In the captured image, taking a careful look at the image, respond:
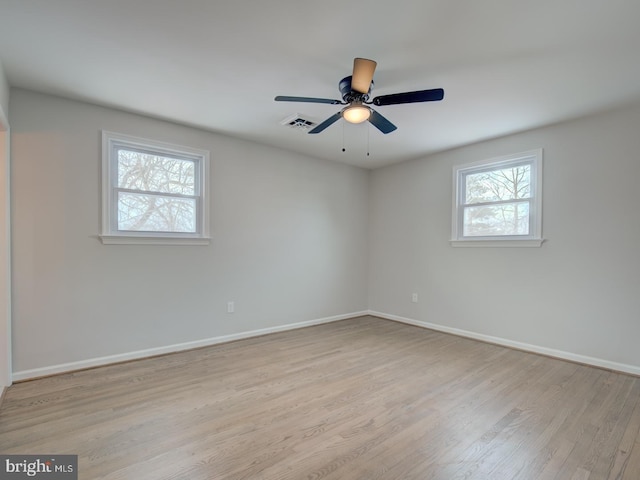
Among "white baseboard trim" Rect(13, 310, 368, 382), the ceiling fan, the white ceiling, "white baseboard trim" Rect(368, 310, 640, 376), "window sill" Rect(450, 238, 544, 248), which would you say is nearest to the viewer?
the white ceiling

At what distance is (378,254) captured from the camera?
5453mm

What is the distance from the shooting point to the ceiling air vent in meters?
3.32

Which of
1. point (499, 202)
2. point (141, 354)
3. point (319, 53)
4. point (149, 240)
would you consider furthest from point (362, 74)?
point (141, 354)

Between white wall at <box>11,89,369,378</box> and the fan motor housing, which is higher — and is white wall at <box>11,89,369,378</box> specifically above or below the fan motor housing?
below

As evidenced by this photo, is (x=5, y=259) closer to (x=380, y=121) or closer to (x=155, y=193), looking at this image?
(x=155, y=193)

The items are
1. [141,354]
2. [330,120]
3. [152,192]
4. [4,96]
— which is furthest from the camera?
[152,192]

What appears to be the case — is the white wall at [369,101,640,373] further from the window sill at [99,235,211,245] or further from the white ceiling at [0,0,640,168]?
the window sill at [99,235,211,245]

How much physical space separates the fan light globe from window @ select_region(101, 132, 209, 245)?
6.89ft

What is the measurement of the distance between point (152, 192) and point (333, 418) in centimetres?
292

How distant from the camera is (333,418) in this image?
85.7 inches

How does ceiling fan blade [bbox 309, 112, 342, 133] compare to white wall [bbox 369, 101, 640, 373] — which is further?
white wall [bbox 369, 101, 640, 373]

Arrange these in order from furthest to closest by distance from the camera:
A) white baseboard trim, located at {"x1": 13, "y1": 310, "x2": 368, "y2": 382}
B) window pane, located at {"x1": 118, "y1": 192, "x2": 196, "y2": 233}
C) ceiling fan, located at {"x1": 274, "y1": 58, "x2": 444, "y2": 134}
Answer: window pane, located at {"x1": 118, "y1": 192, "x2": 196, "y2": 233}, white baseboard trim, located at {"x1": 13, "y1": 310, "x2": 368, "y2": 382}, ceiling fan, located at {"x1": 274, "y1": 58, "x2": 444, "y2": 134}

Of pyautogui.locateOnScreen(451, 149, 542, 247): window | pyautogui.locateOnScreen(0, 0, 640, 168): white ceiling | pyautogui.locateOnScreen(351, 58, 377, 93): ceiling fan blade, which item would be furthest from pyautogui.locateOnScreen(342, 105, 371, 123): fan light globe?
pyautogui.locateOnScreen(451, 149, 542, 247): window

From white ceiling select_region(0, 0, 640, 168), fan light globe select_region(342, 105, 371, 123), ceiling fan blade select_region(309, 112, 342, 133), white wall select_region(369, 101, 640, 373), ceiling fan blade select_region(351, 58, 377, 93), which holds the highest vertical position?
white ceiling select_region(0, 0, 640, 168)
